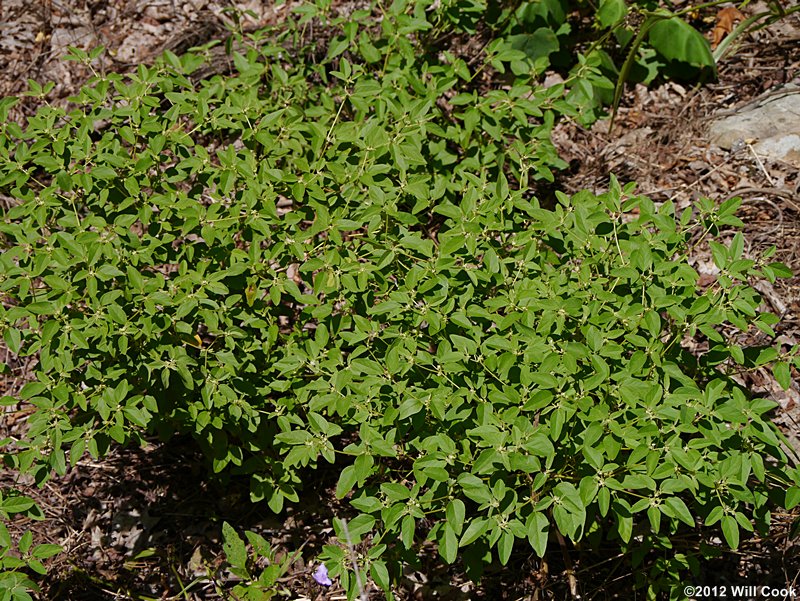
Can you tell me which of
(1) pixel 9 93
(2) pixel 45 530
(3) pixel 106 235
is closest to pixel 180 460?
(2) pixel 45 530

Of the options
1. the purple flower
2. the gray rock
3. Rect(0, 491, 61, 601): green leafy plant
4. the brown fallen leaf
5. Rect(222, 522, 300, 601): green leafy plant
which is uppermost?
the brown fallen leaf

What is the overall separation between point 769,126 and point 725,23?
0.87 metres

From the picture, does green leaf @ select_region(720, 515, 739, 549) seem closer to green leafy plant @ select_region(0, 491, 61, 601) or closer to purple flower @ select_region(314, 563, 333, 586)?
purple flower @ select_region(314, 563, 333, 586)

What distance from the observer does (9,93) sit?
5.09m

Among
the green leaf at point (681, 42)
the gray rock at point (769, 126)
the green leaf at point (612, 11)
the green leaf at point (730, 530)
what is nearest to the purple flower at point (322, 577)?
the green leaf at point (730, 530)

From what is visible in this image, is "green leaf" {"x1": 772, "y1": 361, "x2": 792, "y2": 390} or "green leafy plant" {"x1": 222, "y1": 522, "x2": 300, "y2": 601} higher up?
"green leaf" {"x1": 772, "y1": 361, "x2": 792, "y2": 390}

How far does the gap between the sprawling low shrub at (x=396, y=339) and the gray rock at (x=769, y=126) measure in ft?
5.48

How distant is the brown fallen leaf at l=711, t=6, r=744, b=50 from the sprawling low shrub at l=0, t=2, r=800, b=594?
2211mm

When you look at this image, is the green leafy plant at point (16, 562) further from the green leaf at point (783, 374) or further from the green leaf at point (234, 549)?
the green leaf at point (783, 374)

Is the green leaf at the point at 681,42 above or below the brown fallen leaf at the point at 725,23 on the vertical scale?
above

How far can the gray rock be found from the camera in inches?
165

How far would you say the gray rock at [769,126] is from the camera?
418 centimetres

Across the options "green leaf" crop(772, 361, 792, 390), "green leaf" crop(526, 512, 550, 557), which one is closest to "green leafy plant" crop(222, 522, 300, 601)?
"green leaf" crop(526, 512, 550, 557)

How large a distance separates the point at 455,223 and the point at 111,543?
2.19m
